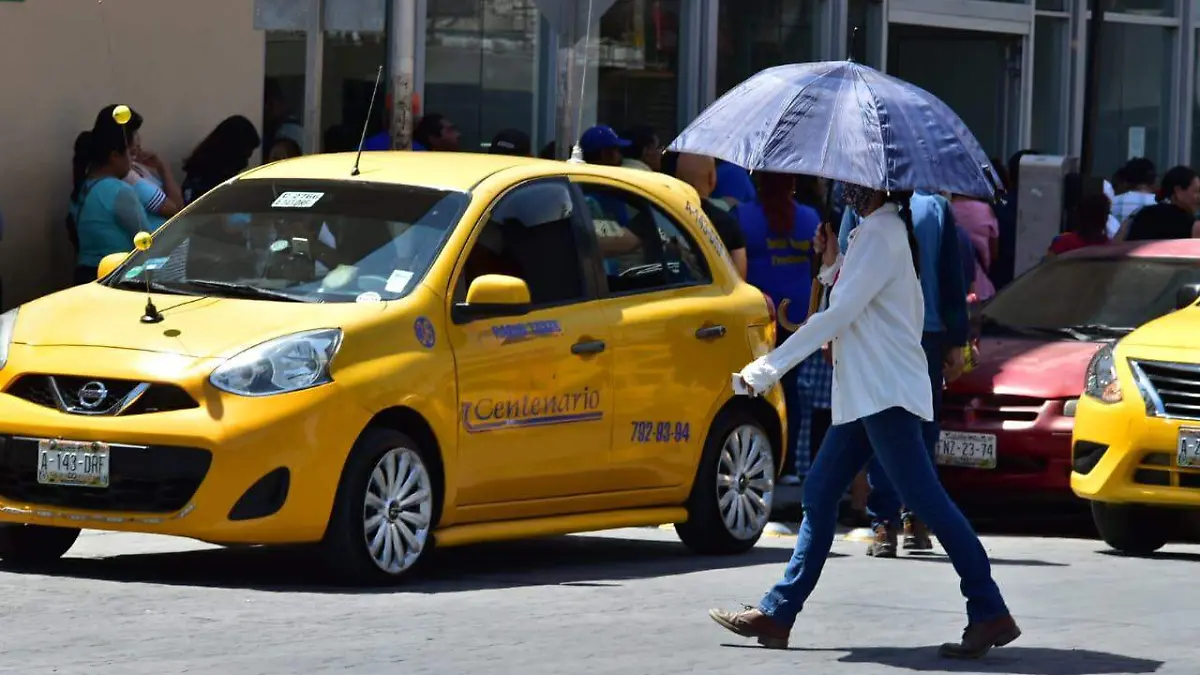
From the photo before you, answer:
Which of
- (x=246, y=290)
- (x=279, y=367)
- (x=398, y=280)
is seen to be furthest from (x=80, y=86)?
(x=279, y=367)

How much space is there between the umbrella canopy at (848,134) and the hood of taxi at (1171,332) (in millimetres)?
3547

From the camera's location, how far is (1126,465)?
1158cm

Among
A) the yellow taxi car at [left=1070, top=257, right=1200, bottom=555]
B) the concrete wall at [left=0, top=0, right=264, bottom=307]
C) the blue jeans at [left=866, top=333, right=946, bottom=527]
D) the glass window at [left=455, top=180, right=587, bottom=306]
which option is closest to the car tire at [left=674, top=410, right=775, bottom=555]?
A: the blue jeans at [left=866, top=333, right=946, bottom=527]

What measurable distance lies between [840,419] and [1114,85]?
20340mm

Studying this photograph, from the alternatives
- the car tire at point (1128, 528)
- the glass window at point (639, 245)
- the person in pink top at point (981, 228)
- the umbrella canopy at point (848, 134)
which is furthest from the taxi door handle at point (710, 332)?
the person in pink top at point (981, 228)

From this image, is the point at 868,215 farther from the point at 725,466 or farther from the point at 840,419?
the point at 725,466

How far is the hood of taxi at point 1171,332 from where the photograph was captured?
11.9 meters

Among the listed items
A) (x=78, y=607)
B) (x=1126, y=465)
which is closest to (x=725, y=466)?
(x=1126, y=465)

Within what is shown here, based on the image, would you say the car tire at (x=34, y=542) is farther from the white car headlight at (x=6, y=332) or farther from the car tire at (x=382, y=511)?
the car tire at (x=382, y=511)

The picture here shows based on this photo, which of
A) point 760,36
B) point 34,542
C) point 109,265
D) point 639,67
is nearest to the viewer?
point 34,542

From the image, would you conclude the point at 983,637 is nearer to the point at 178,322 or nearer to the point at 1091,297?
the point at 178,322

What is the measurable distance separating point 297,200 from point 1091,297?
5688 millimetres

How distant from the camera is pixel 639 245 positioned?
11172mm

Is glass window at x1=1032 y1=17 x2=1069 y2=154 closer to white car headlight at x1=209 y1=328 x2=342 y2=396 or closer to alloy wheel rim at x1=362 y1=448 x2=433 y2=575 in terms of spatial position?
alloy wheel rim at x1=362 y1=448 x2=433 y2=575
